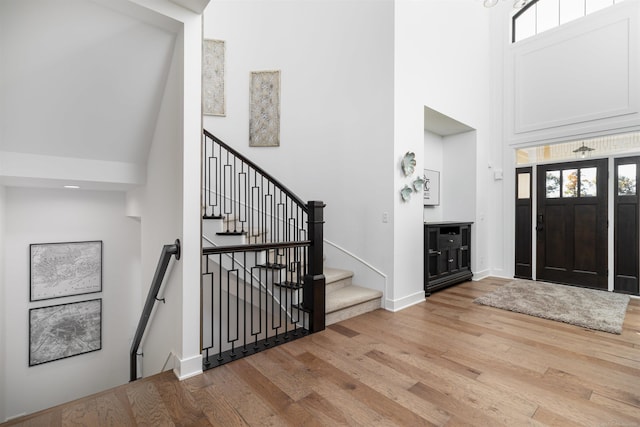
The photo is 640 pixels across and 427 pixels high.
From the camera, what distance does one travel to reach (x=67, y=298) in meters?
3.79

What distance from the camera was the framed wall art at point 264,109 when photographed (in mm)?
4562

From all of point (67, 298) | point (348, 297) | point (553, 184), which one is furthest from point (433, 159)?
point (67, 298)

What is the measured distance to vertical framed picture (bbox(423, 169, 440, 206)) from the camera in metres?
5.02

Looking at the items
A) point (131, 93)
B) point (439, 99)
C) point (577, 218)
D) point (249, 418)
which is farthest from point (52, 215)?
point (577, 218)

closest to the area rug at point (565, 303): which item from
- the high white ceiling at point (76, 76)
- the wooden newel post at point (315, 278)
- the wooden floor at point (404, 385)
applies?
the wooden floor at point (404, 385)

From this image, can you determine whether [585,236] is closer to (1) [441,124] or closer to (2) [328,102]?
(1) [441,124]

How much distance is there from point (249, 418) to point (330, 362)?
80cm

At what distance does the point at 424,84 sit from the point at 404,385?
3.58 meters

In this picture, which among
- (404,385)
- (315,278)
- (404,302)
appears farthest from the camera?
(404,302)

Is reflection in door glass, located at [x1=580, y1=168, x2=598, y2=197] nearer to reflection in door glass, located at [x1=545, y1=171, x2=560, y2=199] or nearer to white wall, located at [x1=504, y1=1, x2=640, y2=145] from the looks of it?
reflection in door glass, located at [x1=545, y1=171, x2=560, y2=199]

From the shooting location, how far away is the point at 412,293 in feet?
12.6

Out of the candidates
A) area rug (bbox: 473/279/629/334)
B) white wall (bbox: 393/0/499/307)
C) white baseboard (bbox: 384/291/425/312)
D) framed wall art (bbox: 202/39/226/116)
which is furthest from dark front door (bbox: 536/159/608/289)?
framed wall art (bbox: 202/39/226/116)

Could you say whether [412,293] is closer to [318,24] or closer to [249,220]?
[249,220]

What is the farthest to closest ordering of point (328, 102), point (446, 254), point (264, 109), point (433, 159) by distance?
point (433, 159) < point (264, 109) < point (446, 254) < point (328, 102)
